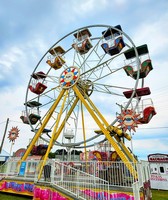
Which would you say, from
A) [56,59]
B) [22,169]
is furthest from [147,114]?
[56,59]

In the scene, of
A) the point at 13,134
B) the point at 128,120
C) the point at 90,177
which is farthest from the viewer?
the point at 13,134

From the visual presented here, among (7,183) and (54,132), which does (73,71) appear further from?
(7,183)

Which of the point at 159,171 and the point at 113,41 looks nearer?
the point at 113,41

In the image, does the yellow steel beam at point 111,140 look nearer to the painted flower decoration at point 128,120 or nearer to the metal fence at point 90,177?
the metal fence at point 90,177

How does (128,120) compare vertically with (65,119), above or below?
below

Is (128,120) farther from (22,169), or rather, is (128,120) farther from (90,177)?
(22,169)

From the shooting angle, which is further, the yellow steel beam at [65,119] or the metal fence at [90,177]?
the yellow steel beam at [65,119]

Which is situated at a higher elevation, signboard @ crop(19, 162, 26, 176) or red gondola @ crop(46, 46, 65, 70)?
red gondola @ crop(46, 46, 65, 70)

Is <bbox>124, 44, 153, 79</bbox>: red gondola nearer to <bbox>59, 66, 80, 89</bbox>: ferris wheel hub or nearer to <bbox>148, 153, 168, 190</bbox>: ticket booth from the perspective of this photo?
<bbox>59, 66, 80, 89</bbox>: ferris wheel hub

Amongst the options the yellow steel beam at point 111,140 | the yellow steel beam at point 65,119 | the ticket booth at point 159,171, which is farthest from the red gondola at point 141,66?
the ticket booth at point 159,171

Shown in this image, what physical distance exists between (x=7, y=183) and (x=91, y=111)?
290 inches

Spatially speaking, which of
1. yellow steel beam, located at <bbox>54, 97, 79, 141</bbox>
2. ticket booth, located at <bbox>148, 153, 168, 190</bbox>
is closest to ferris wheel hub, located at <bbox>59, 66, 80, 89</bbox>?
yellow steel beam, located at <bbox>54, 97, 79, 141</bbox>

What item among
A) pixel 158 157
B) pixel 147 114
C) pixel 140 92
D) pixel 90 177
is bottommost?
pixel 90 177

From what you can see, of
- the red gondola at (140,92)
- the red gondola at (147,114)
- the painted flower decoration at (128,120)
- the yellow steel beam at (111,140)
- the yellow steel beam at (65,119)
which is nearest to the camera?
the yellow steel beam at (111,140)
